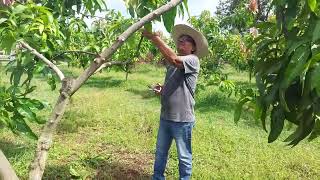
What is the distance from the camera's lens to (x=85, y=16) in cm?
280

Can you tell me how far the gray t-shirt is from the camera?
3.63 metres

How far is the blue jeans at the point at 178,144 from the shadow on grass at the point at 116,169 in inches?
24.4

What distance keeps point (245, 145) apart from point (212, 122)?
1361 millimetres

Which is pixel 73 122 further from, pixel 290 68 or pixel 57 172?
pixel 290 68

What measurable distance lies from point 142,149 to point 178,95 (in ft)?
5.75

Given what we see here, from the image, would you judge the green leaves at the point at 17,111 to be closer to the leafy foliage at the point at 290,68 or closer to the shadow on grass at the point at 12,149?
the leafy foliage at the point at 290,68

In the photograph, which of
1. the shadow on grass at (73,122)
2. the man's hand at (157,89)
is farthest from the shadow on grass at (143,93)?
the man's hand at (157,89)

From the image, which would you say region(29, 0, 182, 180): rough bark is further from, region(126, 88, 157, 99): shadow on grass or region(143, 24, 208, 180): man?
region(126, 88, 157, 99): shadow on grass

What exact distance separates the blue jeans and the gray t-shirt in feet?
0.19

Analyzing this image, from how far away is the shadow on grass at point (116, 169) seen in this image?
4328 mm

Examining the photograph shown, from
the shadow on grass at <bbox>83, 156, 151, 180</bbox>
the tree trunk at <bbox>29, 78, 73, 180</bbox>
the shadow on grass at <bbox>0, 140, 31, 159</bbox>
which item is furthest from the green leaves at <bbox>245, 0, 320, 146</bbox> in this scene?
the shadow on grass at <bbox>0, 140, 31, 159</bbox>

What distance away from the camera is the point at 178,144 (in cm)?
364

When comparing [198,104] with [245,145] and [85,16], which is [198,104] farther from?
[85,16]

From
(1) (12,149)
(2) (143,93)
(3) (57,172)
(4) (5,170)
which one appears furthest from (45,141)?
(2) (143,93)
